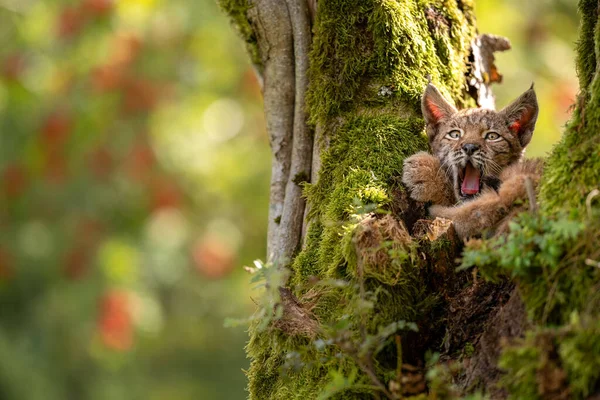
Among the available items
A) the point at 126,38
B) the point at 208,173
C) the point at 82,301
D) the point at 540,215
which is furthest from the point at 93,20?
the point at 540,215

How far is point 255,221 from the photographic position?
650 inches

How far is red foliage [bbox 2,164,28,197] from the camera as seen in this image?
49.6 ft

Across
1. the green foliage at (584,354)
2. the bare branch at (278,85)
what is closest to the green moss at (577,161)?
the green foliage at (584,354)

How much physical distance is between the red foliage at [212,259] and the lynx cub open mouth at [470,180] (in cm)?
1106

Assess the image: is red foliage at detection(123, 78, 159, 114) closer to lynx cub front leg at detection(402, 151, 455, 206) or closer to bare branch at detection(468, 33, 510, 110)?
bare branch at detection(468, 33, 510, 110)

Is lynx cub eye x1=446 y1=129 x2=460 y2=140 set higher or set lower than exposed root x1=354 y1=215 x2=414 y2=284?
higher

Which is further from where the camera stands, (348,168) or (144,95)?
(144,95)

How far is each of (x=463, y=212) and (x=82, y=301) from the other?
38.1 feet

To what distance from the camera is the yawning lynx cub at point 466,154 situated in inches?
185

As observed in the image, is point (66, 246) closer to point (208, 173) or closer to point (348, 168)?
point (208, 173)

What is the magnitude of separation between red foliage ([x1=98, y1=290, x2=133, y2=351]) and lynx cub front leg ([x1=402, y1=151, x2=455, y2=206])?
10.2 m

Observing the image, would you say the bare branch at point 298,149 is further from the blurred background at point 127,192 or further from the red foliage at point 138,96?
the red foliage at point 138,96

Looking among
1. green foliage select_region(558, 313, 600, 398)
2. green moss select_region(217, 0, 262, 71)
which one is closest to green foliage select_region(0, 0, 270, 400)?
green moss select_region(217, 0, 262, 71)

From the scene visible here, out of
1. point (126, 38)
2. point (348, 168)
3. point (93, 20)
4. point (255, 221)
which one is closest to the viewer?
point (348, 168)
